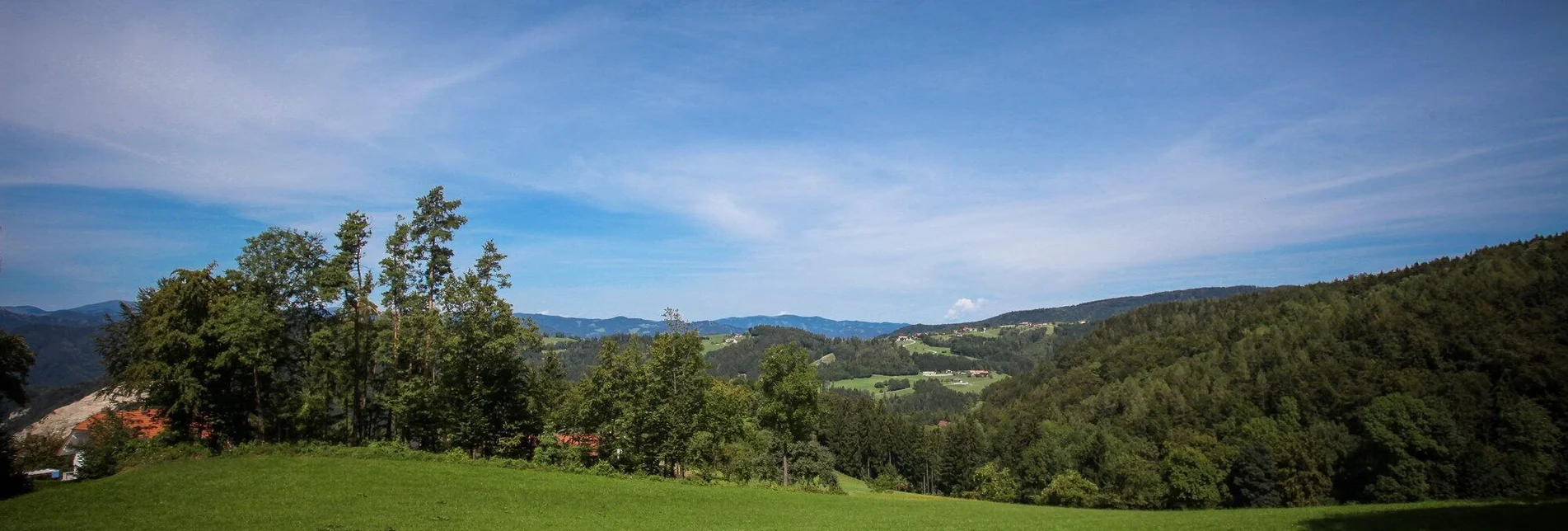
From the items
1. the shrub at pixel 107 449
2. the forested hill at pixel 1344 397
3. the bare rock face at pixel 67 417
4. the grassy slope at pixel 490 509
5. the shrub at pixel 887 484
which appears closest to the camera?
the grassy slope at pixel 490 509

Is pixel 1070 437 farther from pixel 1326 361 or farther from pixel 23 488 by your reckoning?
pixel 23 488

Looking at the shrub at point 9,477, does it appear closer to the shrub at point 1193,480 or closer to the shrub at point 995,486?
the shrub at point 995,486

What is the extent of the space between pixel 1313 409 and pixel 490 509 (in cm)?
9625

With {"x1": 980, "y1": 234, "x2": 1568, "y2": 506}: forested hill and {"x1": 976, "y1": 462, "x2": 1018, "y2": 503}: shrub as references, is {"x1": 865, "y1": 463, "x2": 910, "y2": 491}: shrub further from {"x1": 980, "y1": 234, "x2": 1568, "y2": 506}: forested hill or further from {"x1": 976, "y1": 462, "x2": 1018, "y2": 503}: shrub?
{"x1": 980, "y1": 234, "x2": 1568, "y2": 506}: forested hill

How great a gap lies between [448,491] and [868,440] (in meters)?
84.9

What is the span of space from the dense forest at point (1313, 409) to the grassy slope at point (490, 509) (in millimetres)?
35940

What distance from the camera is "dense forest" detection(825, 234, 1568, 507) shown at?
56344mm

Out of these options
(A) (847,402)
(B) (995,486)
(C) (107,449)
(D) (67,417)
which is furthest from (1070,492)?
(D) (67,417)

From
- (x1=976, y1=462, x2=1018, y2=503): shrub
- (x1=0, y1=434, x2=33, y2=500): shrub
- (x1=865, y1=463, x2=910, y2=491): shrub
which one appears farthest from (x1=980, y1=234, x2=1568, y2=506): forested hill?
(x1=0, y1=434, x2=33, y2=500): shrub

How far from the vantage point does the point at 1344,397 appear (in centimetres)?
7906

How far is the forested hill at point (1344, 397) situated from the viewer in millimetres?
55469

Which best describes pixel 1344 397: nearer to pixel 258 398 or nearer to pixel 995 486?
pixel 995 486

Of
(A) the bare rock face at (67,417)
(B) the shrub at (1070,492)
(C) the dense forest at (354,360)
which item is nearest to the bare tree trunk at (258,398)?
(C) the dense forest at (354,360)

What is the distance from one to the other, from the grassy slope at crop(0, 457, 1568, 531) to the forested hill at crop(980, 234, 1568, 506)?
20.0m
